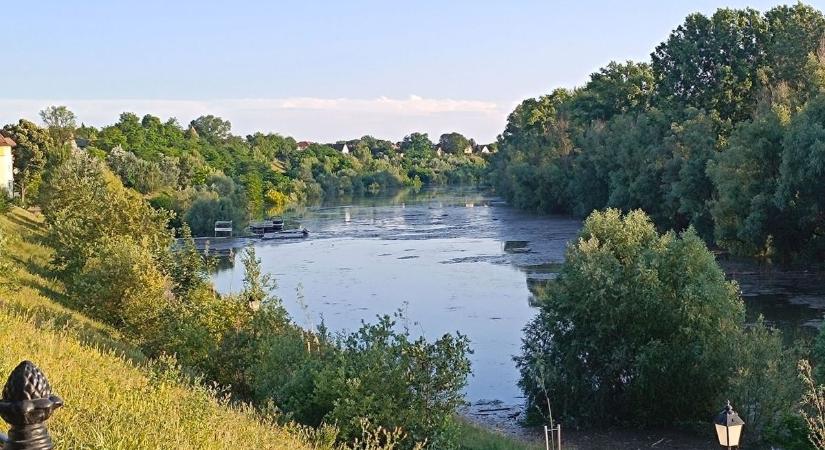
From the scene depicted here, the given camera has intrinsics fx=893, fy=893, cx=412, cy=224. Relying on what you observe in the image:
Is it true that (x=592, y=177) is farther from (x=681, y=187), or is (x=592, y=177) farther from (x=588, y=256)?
(x=588, y=256)

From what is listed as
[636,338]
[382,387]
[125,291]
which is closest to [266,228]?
[125,291]

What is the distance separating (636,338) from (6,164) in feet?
127

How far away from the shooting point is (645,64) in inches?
3066

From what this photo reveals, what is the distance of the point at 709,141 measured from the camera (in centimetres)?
5003

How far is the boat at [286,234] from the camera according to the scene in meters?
61.5

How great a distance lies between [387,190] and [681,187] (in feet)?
302

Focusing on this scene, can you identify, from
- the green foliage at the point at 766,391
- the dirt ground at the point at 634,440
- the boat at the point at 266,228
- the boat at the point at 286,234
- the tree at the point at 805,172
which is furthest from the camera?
the boat at the point at 266,228

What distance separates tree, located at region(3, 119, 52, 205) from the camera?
51656mm

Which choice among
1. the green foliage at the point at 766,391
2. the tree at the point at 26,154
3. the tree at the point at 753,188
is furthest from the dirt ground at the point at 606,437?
the tree at the point at 26,154

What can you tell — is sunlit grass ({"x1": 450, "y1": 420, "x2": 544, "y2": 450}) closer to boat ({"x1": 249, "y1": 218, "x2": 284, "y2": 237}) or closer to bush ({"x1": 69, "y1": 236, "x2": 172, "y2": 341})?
bush ({"x1": 69, "y1": 236, "x2": 172, "y2": 341})

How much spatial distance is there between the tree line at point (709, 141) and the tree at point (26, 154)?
35.5m

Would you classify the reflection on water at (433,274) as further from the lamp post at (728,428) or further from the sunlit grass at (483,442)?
the lamp post at (728,428)

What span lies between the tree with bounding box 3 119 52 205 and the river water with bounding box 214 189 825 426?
43.0ft

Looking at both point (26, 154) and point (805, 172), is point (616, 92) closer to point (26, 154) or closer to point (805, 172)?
point (805, 172)
